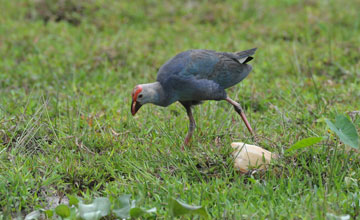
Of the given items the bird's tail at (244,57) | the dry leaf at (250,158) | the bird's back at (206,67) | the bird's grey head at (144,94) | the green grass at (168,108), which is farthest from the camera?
the bird's tail at (244,57)

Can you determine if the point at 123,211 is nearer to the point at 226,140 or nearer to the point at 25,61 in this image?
the point at 226,140

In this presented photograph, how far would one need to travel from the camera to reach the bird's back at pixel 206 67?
414 cm

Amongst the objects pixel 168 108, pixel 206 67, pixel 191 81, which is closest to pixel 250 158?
pixel 191 81

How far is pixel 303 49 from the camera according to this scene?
266 inches

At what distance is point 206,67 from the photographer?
168 inches

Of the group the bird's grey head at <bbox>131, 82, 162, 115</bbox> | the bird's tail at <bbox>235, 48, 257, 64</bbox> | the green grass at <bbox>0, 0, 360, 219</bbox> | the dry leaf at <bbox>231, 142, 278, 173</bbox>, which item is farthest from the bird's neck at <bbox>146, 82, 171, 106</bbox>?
the bird's tail at <bbox>235, 48, 257, 64</bbox>

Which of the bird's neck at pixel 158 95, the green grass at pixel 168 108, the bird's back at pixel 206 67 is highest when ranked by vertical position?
the bird's back at pixel 206 67

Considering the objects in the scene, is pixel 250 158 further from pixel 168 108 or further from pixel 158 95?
pixel 168 108

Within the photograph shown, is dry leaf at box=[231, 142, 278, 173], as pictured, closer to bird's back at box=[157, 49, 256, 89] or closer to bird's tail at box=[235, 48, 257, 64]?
bird's back at box=[157, 49, 256, 89]

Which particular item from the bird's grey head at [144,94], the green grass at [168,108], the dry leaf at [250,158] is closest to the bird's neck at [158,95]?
the bird's grey head at [144,94]

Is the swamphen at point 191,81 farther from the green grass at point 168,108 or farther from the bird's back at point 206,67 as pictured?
the green grass at point 168,108

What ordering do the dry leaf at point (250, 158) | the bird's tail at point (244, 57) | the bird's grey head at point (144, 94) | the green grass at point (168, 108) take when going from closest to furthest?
the green grass at point (168, 108) < the dry leaf at point (250, 158) < the bird's grey head at point (144, 94) < the bird's tail at point (244, 57)

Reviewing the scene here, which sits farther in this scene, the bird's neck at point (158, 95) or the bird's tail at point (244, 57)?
the bird's tail at point (244, 57)

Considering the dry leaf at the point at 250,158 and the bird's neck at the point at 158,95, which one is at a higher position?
the bird's neck at the point at 158,95
